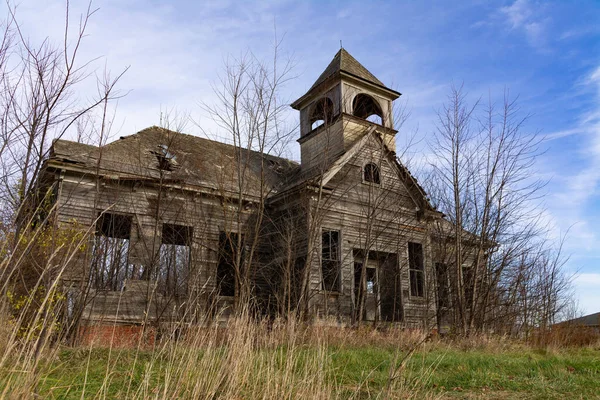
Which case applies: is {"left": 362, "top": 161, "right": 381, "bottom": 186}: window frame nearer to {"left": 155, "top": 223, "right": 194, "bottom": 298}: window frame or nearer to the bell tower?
the bell tower

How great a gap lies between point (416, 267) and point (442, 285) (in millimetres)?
1062

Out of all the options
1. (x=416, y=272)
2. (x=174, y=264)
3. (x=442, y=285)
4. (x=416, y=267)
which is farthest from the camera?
(x=416, y=267)

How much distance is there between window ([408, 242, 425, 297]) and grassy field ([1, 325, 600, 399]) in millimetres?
6451

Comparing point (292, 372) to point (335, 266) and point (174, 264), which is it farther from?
point (335, 266)

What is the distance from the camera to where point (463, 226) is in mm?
13539

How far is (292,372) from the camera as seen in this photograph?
5.09 metres

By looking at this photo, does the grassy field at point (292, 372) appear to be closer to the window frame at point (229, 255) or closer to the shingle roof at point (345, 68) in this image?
the window frame at point (229, 255)

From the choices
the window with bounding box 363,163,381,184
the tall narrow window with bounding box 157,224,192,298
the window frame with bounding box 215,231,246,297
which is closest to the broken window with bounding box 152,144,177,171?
the tall narrow window with bounding box 157,224,192,298

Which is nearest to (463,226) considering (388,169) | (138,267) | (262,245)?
(388,169)

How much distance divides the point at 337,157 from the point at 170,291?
6.89m

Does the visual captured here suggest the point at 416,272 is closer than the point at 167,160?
No

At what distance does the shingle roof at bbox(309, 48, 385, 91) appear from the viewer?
16859mm

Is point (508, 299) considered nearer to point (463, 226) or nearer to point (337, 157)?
point (463, 226)

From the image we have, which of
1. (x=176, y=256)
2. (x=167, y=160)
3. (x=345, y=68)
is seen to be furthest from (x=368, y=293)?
(x=345, y=68)
